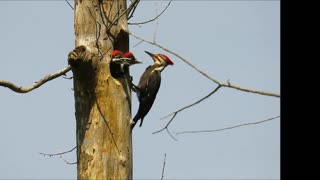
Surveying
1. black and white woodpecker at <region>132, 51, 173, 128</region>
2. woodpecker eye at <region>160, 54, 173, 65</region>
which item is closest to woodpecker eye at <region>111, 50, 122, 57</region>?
black and white woodpecker at <region>132, 51, 173, 128</region>

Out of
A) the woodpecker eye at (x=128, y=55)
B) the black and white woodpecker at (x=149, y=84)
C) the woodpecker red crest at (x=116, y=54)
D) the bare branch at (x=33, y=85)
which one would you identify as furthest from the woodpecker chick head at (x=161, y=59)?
the bare branch at (x=33, y=85)

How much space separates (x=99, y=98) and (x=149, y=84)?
76.7 inches

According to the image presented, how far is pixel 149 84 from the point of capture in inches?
226

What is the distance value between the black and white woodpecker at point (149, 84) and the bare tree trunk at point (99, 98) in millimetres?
1427

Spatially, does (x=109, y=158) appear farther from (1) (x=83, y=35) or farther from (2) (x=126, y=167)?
(1) (x=83, y=35)

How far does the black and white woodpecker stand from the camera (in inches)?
217

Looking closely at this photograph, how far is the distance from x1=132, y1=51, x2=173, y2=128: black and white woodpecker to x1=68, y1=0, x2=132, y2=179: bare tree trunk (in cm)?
143

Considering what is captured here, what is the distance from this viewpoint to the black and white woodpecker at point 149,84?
5.52 metres

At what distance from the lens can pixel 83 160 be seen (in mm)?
3680

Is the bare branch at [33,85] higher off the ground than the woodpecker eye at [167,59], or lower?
lower

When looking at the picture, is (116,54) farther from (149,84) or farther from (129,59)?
(149,84)

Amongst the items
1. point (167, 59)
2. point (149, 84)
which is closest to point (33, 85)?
point (149, 84)

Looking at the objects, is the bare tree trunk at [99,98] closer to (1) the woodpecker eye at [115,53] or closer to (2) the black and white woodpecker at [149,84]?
(1) the woodpecker eye at [115,53]
